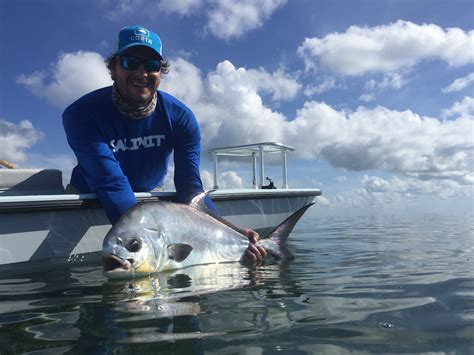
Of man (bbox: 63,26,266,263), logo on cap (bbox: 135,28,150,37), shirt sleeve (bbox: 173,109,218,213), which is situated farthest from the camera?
shirt sleeve (bbox: 173,109,218,213)

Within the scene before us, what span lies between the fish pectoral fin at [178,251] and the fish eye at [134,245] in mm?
306

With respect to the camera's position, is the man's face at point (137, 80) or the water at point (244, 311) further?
the man's face at point (137, 80)

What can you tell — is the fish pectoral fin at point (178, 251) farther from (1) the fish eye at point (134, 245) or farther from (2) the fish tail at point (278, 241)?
(2) the fish tail at point (278, 241)

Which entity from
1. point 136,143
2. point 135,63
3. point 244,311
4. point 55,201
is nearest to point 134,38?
point 135,63

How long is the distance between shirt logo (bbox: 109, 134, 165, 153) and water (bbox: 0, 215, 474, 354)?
1.18 meters

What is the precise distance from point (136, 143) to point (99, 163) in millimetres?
597

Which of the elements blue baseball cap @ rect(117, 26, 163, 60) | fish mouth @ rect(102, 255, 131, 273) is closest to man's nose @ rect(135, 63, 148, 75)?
blue baseball cap @ rect(117, 26, 163, 60)

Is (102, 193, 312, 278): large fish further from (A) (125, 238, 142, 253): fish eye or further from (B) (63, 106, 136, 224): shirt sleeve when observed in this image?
(B) (63, 106, 136, 224): shirt sleeve

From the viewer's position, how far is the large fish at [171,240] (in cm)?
291

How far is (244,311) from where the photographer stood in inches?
84.8

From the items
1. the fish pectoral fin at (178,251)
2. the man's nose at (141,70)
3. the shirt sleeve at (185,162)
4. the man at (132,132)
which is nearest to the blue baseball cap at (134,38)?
the man at (132,132)

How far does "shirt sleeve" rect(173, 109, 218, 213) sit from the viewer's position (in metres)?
4.32

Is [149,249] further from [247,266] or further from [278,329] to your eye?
[278,329]

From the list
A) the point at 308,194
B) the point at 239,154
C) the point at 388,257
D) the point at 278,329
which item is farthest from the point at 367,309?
the point at 239,154
